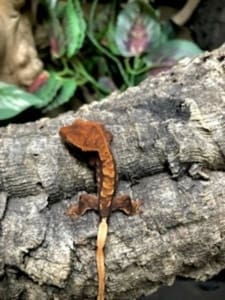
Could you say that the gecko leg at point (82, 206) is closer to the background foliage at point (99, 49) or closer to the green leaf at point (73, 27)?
the background foliage at point (99, 49)

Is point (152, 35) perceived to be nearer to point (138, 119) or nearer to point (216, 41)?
point (216, 41)

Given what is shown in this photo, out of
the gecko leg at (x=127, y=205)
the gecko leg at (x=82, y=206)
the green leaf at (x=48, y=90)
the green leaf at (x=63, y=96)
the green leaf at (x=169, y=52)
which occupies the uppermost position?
the gecko leg at (x=82, y=206)

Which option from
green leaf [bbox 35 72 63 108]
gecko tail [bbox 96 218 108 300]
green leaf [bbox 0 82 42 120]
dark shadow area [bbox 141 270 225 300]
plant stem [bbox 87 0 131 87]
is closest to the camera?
gecko tail [bbox 96 218 108 300]

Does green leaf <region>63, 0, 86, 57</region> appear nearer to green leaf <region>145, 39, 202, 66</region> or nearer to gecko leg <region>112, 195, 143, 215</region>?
green leaf <region>145, 39, 202, 66</region>

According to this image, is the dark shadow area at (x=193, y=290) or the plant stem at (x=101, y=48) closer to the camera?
the dark shadow area at (x=193, y=290)

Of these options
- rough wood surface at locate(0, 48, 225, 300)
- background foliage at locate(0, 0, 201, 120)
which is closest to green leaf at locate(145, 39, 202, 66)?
background foliage at locate(0, 0, 201, 120)

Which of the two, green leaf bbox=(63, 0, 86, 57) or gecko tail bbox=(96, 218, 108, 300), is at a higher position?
gecko tail bbox=(96, 218, 108, 300)

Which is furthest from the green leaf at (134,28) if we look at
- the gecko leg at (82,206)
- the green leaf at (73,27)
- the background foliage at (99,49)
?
the gecko leg at (82,206)

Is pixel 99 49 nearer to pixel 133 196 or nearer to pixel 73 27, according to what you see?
pixel 73 27
